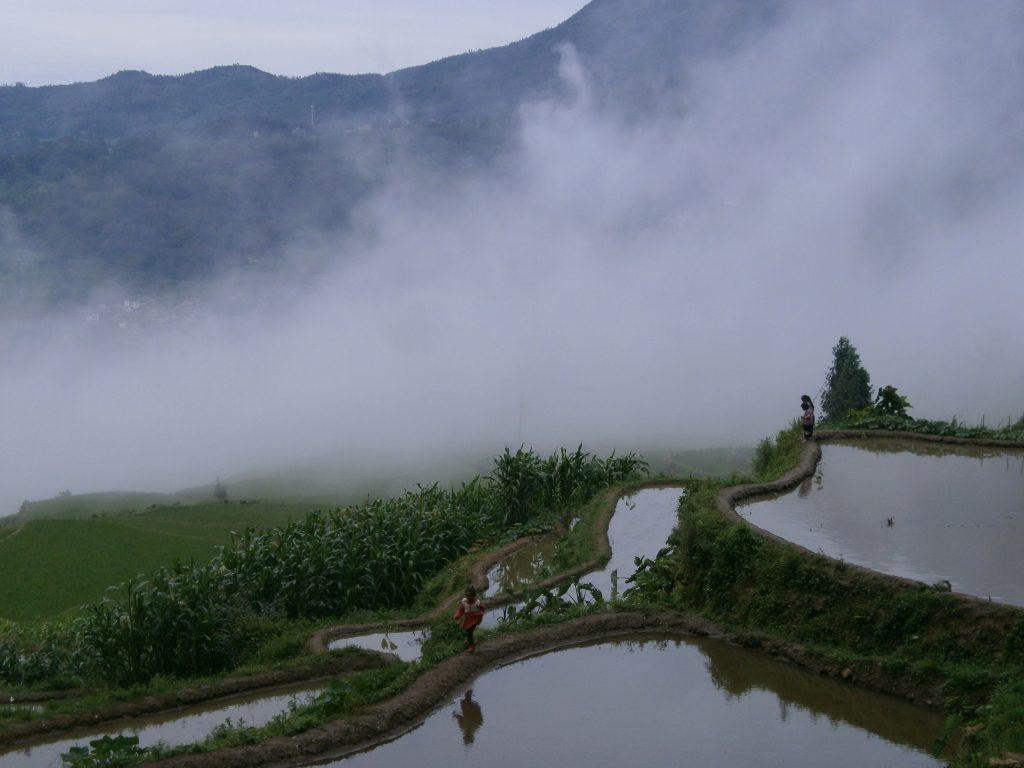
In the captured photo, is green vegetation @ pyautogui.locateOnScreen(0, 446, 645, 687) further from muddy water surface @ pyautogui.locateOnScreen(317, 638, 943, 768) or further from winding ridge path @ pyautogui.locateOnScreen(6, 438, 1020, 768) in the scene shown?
muddy water surface @ pyautogui.locateOnScreen(317, 638, 943, 768)

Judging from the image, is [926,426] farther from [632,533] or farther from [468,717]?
[468,717]

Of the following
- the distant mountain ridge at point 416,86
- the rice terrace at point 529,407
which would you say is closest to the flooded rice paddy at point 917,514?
the rice terrace at point 529,407

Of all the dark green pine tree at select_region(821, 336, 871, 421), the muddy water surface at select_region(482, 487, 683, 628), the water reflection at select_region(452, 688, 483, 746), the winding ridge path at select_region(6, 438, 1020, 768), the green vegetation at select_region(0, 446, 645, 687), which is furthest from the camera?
the dark green pine tree at select_region(821, 336, 871, 421)

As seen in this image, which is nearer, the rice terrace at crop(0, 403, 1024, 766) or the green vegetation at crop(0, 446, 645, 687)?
the rice terrace at crop(0, 403, 1024, 766)

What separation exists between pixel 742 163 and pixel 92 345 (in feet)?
196

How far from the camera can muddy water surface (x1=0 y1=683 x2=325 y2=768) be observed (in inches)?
312

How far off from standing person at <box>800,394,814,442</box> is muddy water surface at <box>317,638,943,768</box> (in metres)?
6.67

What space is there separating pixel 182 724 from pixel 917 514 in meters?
7.26

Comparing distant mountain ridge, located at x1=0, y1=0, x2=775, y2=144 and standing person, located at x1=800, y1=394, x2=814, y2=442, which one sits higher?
distant mountain ridge, located at x1=0, y1=0, x2=775, y2=144

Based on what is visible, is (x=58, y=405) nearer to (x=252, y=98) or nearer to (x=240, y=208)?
(x=240, y=208)

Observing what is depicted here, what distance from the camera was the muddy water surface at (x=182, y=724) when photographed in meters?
7.92

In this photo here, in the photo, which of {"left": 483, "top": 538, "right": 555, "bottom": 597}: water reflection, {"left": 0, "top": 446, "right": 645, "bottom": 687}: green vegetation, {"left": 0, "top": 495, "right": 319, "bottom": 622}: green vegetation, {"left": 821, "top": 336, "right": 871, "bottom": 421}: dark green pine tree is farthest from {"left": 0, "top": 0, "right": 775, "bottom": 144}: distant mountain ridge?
{"left": 483, "top": 538, "right": 555, "bottom": 597}: water reflection

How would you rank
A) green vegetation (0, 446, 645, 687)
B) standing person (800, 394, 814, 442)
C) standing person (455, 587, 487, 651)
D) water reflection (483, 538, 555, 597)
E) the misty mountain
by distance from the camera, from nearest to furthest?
standing person (455, 587, 487, 651) < green vegetation (0, 446, 645, 687) < water reflection (483, 538, 555, 597) < standing person (800, 394, 814, 442) < the misty mountain

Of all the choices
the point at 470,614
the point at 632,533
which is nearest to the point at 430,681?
the point at 470,614
